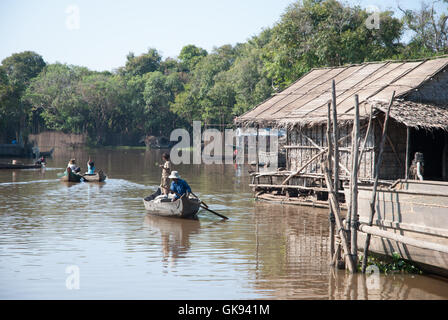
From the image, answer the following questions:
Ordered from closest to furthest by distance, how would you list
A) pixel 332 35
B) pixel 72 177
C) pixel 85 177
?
pixel 72 177 → pixel 85 177 → pixel 332 35

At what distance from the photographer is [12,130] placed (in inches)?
2382

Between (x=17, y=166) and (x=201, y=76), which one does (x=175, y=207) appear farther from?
(x=201, y=76)

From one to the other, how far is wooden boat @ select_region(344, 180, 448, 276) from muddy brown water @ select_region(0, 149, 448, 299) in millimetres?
520

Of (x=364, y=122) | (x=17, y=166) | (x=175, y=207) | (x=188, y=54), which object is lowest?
(x=175, y=207)

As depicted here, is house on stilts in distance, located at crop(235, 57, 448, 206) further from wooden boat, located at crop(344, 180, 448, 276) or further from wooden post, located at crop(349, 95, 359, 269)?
wooden post, located at crop(349, 95, 359, 269)

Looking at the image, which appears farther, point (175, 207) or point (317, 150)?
point (317, 150)

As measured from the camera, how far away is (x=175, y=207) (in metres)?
15.8

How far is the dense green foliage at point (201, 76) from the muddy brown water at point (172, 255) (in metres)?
14.7

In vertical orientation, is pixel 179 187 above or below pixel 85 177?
above

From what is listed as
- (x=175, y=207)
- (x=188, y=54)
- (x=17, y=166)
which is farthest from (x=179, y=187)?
(x=188, y=54)

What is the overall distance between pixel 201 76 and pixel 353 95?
157 ft

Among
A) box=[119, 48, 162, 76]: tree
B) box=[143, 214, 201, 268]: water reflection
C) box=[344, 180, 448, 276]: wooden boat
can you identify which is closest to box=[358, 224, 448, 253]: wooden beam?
box=[344, 180, 448, 276]: wooden boat

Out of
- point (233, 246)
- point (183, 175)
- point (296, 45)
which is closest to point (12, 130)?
point (183, 175)
